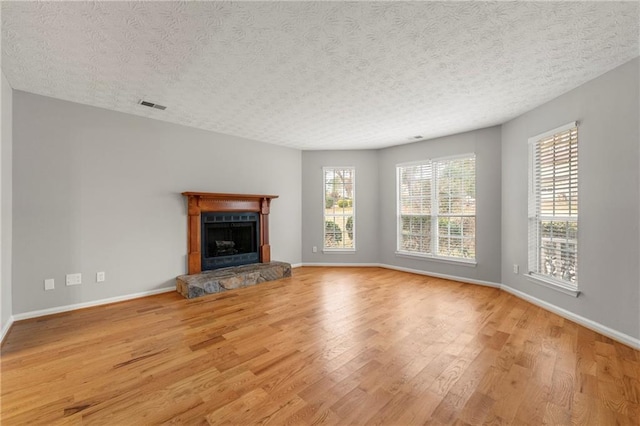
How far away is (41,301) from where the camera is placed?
3176 millimetres

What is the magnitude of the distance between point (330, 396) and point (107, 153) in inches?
155

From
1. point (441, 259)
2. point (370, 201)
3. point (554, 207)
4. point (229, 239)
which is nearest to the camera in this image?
point (554, 207)

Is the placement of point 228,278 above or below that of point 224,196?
below

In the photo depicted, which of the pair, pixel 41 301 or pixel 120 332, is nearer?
pixel 120 332

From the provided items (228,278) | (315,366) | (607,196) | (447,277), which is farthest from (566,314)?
(228,278)

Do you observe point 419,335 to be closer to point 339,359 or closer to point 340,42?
point 339,359

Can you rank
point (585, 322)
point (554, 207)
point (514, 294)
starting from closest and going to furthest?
point (585, 322)
point (554, 207)
point (514, 294)

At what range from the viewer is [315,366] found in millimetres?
2127

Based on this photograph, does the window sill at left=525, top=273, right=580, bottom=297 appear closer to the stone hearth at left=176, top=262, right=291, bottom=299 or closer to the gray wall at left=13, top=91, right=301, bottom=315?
the stone hearth at left=176, top=262, right=291, bottom=299

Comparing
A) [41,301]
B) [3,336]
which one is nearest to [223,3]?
[3,336]

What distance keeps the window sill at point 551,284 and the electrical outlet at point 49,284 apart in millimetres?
5938

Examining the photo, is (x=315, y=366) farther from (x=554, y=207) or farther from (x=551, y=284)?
(x=554, y=207)

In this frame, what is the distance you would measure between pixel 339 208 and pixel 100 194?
161 inches

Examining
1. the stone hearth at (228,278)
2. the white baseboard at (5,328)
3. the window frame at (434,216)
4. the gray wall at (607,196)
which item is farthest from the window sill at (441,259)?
the white baseboard at (5,328)
